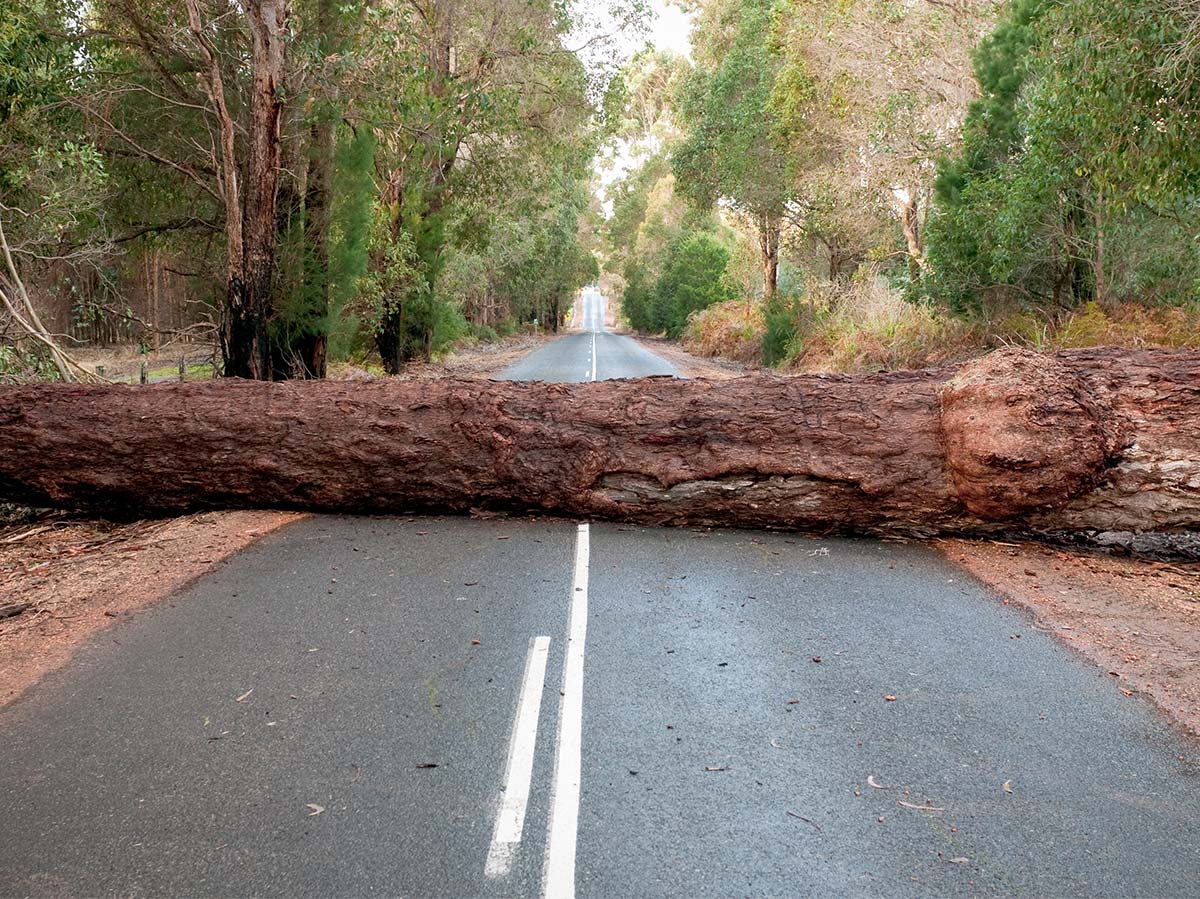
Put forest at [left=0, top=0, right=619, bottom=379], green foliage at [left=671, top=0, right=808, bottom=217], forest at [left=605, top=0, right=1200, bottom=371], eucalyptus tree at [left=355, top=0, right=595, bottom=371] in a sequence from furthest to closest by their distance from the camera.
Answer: green foliage at [left=671, top=0, right=808, bottom=217], eucalyptus tree at [left=355, top=0, right=595, bottom=371], forest at [left=0, top=0, right=619, bottom=379], forest at [left=605, top=0, right=1200, bottom=371]

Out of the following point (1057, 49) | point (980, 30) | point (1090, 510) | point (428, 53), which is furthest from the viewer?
point (428, 53)

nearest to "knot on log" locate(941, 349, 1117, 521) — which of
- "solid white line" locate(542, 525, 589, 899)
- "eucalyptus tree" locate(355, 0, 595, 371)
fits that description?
"solid white line" locate(542, 525, 589, 899)

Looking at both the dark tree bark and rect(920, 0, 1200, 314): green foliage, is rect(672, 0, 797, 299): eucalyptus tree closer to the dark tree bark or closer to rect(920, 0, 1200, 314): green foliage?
rect(920, 0, 1200, 314): green foliage

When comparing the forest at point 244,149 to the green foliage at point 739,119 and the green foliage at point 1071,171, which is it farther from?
the green foliage at point 1071,171

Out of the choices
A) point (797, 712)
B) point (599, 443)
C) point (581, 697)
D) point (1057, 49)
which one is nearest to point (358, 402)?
point (599, 443)

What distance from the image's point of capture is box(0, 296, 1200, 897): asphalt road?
3107mm

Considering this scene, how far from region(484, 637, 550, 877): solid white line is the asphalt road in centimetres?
2

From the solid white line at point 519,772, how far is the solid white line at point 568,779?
0.12 metres

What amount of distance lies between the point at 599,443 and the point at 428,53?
16.1 meters

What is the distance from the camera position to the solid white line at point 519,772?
10.4 feet

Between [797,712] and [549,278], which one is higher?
[549,278]

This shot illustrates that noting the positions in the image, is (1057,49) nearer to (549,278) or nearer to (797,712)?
(797,712)

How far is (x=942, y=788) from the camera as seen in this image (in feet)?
12.0

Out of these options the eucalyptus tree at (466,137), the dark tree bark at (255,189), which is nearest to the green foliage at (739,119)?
the eucalyptus tree at (466,137)
